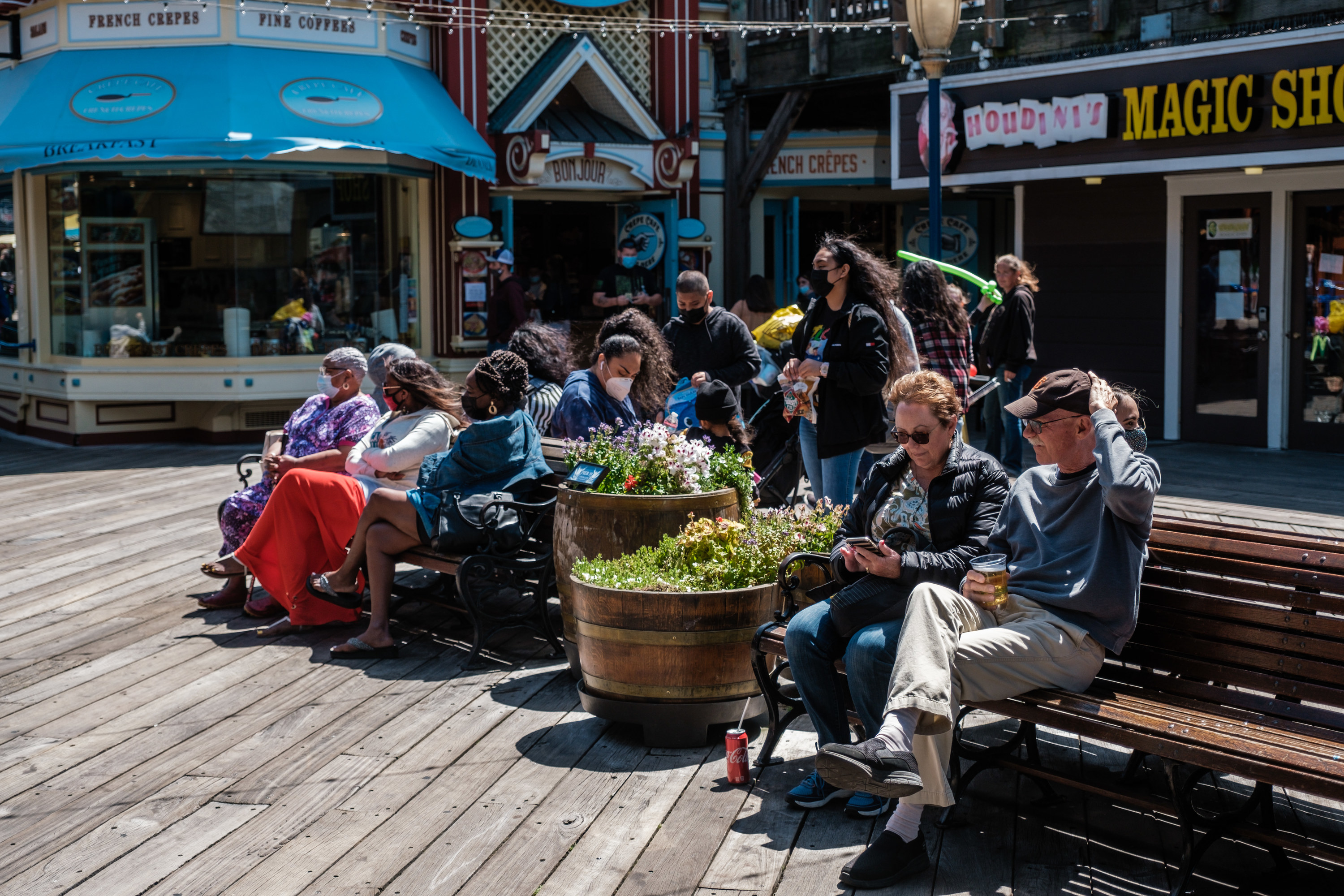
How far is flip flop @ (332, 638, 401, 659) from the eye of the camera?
578 centimetres

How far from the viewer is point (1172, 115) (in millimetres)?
10930

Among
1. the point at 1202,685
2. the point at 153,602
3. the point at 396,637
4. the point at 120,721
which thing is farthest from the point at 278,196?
Result: the point at 1202,685

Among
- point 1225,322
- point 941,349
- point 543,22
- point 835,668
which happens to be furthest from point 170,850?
point 543,22

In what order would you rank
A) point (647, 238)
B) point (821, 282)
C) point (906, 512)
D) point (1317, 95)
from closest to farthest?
point (906, 512), point (821, 282), point (1317, 95), point (647, 238)

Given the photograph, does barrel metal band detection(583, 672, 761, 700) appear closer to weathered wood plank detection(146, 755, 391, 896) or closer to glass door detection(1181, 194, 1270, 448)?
weathered wood plank detection(146, 755, 391, 896)

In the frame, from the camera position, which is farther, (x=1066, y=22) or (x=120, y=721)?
(x=1066, y=22)

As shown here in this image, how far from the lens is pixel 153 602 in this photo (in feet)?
22.2

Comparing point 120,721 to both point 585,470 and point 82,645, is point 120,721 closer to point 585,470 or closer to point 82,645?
point 82,645

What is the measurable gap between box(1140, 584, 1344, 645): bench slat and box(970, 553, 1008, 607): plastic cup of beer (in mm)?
475

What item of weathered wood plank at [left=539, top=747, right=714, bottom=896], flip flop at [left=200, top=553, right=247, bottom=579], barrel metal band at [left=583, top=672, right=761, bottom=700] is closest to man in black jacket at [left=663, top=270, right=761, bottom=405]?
flip flop at [left=200, top=553, right=247, bottom=579]

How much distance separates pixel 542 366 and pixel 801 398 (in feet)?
5.42

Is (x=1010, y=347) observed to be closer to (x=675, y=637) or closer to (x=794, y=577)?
(x=794, y=577)

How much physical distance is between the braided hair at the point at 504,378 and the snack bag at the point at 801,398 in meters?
1.24

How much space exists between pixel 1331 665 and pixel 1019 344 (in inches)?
263
